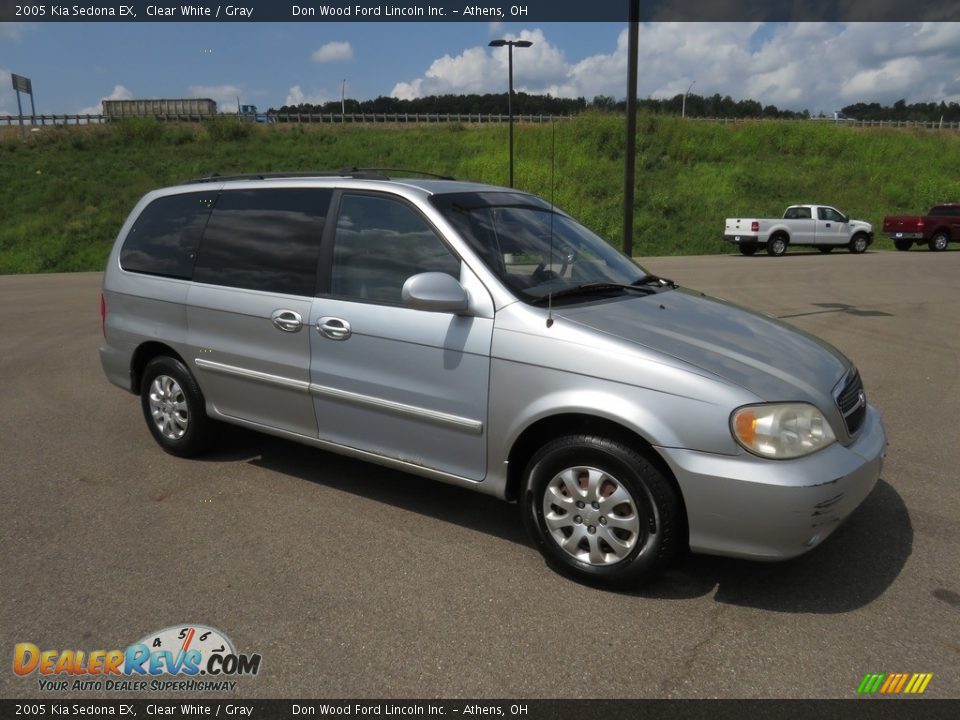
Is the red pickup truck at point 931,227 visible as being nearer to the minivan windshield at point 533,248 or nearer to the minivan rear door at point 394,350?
the minivan windshield at point 533,248

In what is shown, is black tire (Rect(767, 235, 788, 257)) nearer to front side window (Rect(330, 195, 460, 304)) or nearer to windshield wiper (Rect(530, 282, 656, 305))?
windshield wiper (Rect(530, 282, 656, 305))

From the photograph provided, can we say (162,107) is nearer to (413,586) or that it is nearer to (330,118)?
(330,118)

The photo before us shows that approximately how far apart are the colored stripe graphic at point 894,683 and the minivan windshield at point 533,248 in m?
2.07

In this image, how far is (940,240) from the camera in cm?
2748

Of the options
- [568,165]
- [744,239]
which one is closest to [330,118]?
[568,165]

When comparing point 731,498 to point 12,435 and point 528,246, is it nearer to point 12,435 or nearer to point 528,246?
point 528,246

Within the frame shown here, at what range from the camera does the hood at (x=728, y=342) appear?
3.32 m

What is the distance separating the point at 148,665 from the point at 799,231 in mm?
27530

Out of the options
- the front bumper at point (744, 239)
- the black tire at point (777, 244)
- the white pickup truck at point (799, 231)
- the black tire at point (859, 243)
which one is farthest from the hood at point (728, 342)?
the black tire at point (859, 243)

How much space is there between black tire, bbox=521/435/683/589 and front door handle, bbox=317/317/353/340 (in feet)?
4.23

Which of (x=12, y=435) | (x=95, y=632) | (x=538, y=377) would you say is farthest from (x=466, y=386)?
(x=12, y=435)

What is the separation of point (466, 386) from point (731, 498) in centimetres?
135
